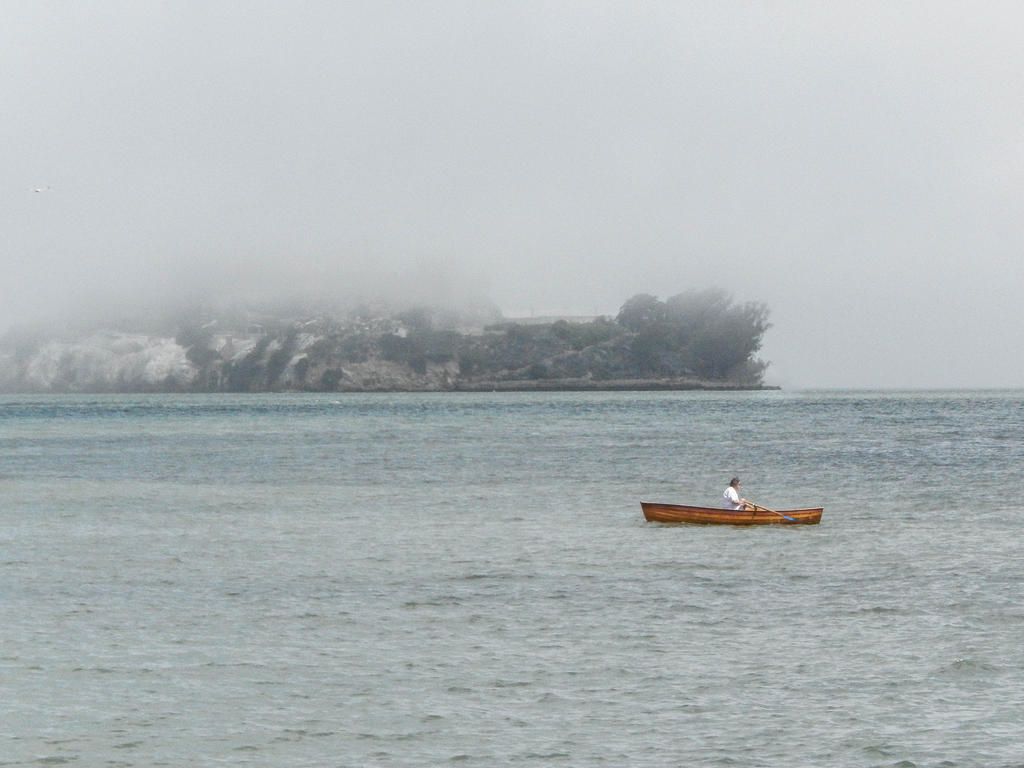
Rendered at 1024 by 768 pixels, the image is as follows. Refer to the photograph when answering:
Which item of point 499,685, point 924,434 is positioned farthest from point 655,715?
point 924,434

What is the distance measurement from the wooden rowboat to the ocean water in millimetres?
576

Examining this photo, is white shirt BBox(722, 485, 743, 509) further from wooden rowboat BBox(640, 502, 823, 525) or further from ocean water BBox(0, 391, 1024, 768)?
ocean water BBox(0, 391, 1024, 768)

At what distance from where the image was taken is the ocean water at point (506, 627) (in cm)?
1795

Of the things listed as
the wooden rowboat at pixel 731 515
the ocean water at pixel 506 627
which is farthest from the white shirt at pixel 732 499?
the ocean water at pixel 506 627

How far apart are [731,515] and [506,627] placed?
1825cm

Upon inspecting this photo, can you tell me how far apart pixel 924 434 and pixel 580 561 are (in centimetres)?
7475

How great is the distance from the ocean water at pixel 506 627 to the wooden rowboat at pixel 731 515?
576mm

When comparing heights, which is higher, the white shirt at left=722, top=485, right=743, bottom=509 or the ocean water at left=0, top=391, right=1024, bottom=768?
the white shirt at left=722, top=485, right=743, bottom=509

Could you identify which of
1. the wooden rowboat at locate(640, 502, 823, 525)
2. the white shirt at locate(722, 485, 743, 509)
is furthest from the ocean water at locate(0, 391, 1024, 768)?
the white shirt at locate(722, 485, 743, 509)

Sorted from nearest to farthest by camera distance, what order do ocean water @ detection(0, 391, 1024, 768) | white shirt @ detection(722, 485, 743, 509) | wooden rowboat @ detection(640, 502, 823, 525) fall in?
1. ocean water @ detection(0, 391, 1024, 768)
2. wooden rowboat @ detection(640, 502, 823, 525)
3. white shirt @ detection(722, 485, 743, 509)

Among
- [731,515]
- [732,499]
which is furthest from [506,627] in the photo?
[732,499]

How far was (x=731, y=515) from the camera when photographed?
137 feet

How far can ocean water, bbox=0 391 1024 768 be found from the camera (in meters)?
18.0

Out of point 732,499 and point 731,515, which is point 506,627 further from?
point 732,499
